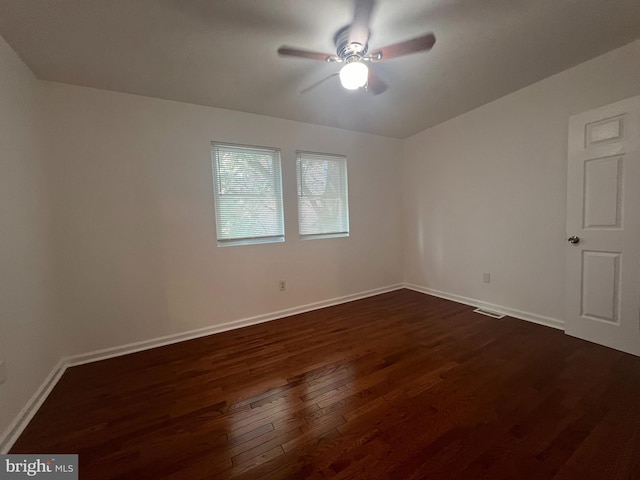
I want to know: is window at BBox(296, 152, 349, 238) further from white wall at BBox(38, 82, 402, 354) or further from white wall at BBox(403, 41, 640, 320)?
white wall at BBox(403, 41, 640, 320)

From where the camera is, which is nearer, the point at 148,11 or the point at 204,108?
the point at 148,11

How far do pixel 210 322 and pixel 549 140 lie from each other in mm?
4004

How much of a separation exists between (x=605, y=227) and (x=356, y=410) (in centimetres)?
Result: 263

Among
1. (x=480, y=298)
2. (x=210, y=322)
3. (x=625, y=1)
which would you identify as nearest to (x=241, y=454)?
(x=210, y=322)

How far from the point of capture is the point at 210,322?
8.91 feet

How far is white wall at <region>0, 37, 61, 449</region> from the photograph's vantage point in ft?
4.92

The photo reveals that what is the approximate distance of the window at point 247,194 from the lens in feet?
9.04

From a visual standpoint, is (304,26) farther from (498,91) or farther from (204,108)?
(498,91)

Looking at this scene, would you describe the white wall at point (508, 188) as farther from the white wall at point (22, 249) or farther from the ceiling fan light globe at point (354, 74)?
the white wall at point (22, 249)

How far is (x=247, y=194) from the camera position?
2.89 m

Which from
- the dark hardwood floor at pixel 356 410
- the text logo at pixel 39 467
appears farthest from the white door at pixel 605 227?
the text logo at pixel 39 467

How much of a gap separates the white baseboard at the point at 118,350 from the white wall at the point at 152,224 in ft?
0.22

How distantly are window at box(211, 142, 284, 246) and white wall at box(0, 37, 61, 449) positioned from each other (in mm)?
1312

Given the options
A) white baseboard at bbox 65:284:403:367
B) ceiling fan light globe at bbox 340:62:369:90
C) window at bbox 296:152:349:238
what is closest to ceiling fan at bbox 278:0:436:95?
ceiling fan light globe at bbox 340:62:369:90
